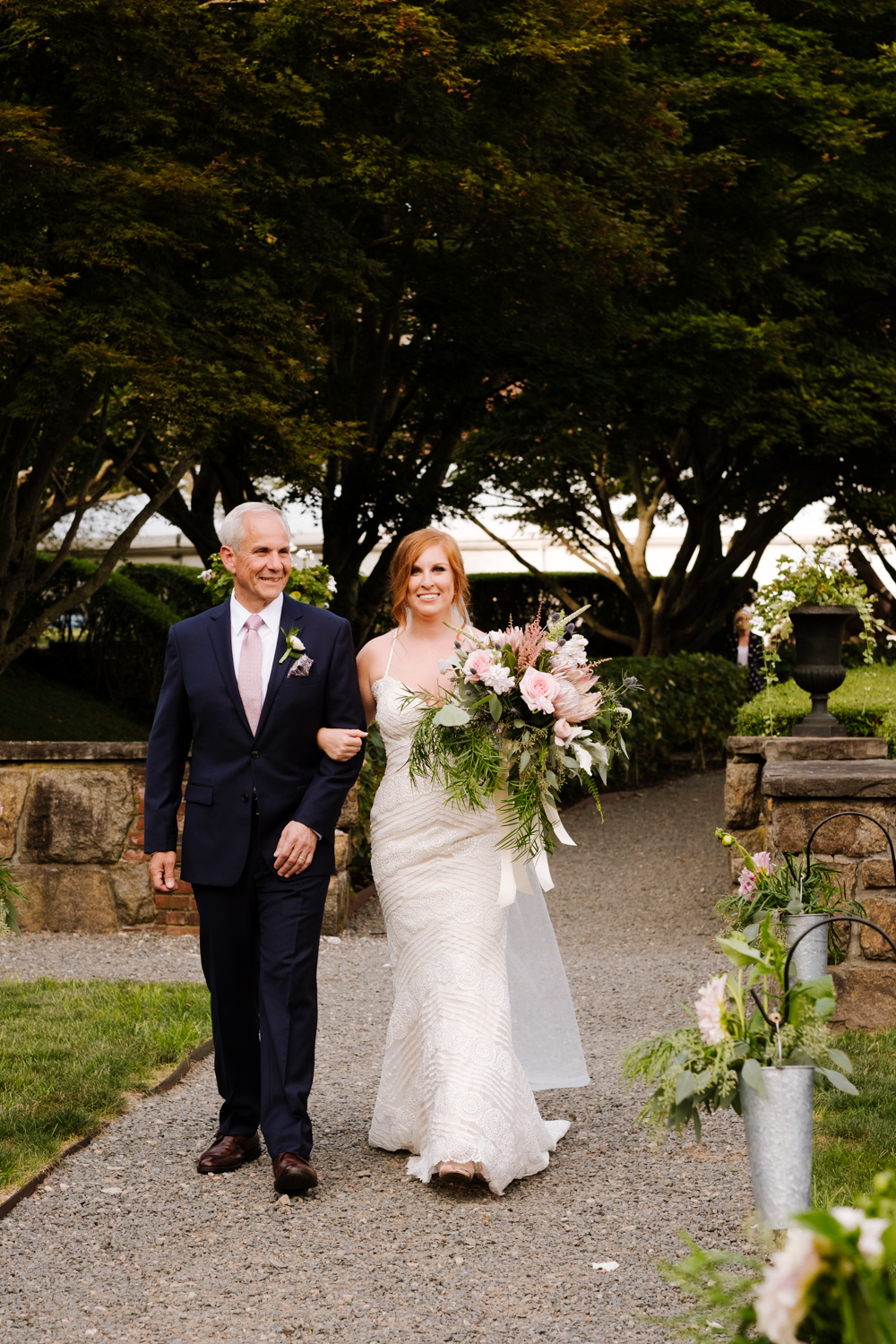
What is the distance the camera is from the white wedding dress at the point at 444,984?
4.01 metres

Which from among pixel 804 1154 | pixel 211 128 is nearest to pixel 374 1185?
pixel 804 1154

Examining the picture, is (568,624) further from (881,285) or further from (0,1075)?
(881,285)

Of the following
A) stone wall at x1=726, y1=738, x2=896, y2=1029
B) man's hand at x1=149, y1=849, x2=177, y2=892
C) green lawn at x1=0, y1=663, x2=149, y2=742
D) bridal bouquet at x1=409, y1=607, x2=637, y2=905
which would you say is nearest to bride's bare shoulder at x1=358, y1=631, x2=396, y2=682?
bridal bouquet at x1=409, y1=607, x2=637, y2=905

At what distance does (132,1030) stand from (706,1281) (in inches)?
126

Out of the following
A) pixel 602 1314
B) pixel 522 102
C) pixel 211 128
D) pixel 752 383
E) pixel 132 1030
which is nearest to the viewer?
pixel 602 1314

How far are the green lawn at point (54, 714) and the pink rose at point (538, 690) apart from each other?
12.2 metres

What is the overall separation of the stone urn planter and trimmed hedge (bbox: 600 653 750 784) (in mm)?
4778

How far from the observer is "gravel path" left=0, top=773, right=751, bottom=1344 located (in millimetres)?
3096

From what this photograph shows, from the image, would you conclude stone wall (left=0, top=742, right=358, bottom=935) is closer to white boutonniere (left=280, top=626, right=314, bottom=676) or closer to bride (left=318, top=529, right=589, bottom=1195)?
bride (left=318, top=529, right=589, bottom=1195)

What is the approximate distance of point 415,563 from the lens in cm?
447

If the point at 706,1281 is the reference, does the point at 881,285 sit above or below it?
above

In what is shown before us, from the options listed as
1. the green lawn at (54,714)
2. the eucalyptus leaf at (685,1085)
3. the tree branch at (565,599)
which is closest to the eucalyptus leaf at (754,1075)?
the eucalyptus leaf at (685,1085)

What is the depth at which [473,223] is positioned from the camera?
1174 cm

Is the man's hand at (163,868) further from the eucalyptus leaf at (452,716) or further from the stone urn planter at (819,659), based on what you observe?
the stone urn planter at (819,659)
